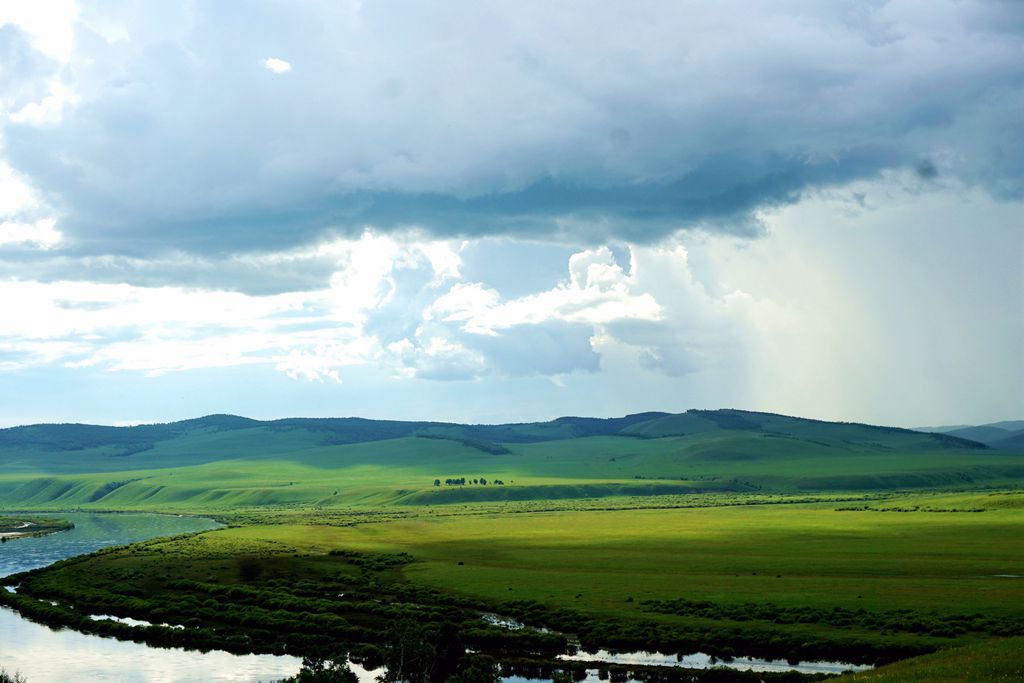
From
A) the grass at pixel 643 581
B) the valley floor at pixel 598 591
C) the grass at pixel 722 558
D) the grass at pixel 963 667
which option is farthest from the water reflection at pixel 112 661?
the grass at pixel 963 667

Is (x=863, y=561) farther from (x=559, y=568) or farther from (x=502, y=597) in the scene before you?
(x=502, y=597)

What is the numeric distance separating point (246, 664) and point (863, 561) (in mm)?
71736

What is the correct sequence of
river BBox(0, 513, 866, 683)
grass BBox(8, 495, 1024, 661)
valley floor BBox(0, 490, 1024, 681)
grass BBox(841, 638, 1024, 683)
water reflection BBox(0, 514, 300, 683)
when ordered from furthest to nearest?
1. grass BBox(8, 495, 1024, 661)
2. valley floor BBox(0, 490, 1024, 681)
3. water reflection BBox(0, 514, 300, 683)
4. river BBox(0, 513, 866, 683)
5. grass BBox(841, 638, 1024, 683)

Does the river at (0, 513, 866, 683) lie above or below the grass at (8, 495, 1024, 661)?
below

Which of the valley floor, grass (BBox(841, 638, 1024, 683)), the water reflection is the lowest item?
the water reflection

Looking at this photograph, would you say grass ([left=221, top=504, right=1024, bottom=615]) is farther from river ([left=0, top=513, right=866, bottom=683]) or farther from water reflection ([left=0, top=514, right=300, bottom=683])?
water reflection ([left=0, top=514, right=300, bottom=683])

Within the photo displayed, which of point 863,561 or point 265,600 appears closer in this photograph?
point 265,600

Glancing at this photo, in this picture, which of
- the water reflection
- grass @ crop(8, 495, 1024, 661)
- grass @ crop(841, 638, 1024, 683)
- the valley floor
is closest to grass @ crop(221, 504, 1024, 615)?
grass @ crop(8, 495, 1024, 661)

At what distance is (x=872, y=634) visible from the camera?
7569 centimetres

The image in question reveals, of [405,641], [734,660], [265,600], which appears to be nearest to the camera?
[405,641]

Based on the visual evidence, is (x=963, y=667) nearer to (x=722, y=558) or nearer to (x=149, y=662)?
(x=149, y=662)

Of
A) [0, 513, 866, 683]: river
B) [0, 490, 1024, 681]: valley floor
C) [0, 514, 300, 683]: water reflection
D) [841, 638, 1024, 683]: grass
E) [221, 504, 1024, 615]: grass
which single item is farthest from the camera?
[221, 504, 1024, 615]: grass

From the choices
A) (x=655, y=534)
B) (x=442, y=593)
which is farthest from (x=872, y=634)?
(x=655, y=534)

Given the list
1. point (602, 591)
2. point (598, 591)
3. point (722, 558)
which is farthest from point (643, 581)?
point (722, 558)
